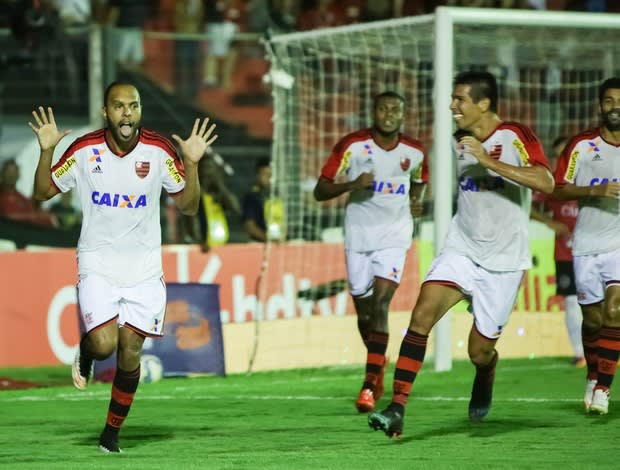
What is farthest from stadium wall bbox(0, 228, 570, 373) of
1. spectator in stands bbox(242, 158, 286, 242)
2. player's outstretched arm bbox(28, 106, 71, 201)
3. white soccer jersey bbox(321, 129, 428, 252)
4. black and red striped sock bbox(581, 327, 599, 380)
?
player's outstretched arm bbox(28, 106, 71, 201)

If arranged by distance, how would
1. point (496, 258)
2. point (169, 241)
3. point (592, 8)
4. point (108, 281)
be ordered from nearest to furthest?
point (108, 281) < point (496, 258) < point (169, 241) < point (592, 8)

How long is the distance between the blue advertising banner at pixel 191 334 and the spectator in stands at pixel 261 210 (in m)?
2.67

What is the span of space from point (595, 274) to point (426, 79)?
6.28m

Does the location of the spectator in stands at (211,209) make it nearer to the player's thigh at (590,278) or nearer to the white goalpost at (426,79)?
the white goalpost at (426,79)

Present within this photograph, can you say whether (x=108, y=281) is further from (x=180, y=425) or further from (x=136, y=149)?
(x=180, y=425)

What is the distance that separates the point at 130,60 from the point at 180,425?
8.22 metres

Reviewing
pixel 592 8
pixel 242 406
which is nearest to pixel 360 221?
pixel 242 406

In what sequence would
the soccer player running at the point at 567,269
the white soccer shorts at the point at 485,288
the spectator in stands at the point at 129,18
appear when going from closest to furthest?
the white soccer shorts at the point at 485,288, the soccer player running at the point at 567,269, the spectator in stands at the point at 129,18

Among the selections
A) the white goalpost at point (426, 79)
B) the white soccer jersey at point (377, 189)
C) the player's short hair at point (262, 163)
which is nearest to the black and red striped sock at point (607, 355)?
the white soccer jersey at point (377, 189)

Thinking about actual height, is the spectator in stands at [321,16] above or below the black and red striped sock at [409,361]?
above

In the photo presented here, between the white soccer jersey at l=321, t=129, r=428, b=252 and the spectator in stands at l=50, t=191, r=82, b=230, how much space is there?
17.9 ft

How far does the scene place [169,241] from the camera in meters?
17.0

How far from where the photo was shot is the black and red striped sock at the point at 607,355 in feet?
32.7

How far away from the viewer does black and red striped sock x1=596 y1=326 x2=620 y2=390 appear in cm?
995
